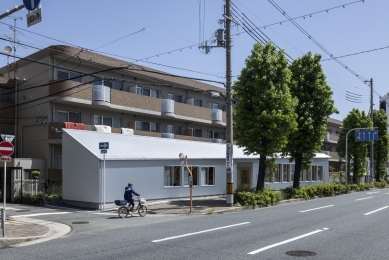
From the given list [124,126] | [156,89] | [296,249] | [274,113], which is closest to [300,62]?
[274,113]

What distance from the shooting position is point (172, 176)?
28.4 meters

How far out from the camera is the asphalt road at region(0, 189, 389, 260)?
10781 mm

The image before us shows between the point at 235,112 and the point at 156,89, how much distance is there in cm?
1047

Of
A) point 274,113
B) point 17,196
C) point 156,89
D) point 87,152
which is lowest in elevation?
point 17,196

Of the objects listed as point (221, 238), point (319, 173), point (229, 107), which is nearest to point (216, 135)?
point (319, 173)

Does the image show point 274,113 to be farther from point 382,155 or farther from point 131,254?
point 382,155

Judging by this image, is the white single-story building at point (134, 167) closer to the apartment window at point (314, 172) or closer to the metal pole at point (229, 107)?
the metal pole at point (229, 107)

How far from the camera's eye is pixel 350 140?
47.7 m

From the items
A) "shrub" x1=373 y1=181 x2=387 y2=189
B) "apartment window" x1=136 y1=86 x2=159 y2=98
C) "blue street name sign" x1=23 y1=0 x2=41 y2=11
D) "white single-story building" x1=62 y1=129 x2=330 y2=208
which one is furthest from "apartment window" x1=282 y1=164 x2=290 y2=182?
"blue street name sign" x1=23 y1=0 x2=41 y2=11

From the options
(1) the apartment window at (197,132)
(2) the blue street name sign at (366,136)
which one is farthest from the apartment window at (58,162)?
(2) the blue street name sign at (366,136)

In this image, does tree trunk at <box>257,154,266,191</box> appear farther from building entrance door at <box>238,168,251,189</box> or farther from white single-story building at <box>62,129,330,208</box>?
building entrance door at <box>238,168,251,189</box>

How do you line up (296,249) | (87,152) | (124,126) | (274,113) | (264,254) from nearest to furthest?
1. (264,254)
2. (296,249)
3. (87,152)
4. (274,113)
5. (124,126)

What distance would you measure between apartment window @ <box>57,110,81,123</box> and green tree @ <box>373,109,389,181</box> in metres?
38.9

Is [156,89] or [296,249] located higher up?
[156,89]
